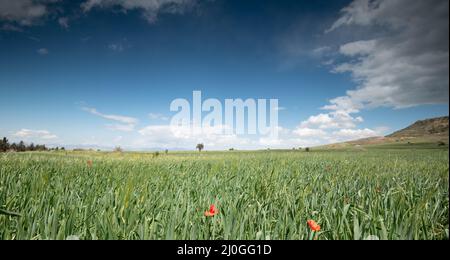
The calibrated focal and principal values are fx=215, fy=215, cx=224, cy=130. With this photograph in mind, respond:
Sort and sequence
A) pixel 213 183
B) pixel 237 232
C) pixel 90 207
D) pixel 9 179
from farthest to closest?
pixel 213 183, pixel 9 179, pixel 90 207, pixel 237 232

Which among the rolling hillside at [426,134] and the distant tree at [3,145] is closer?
the rolling hillside at [426,134]

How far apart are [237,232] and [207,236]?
8.0 inches

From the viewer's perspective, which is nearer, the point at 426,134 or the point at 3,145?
the point at 426,134

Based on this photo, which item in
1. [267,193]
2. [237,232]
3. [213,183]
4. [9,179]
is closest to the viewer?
[237,232]

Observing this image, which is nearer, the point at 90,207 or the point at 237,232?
the point at 237,232

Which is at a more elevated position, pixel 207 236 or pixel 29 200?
pixel 29 200

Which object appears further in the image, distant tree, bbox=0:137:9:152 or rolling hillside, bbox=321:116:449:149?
distant tree, bbox=0:137:9:152
